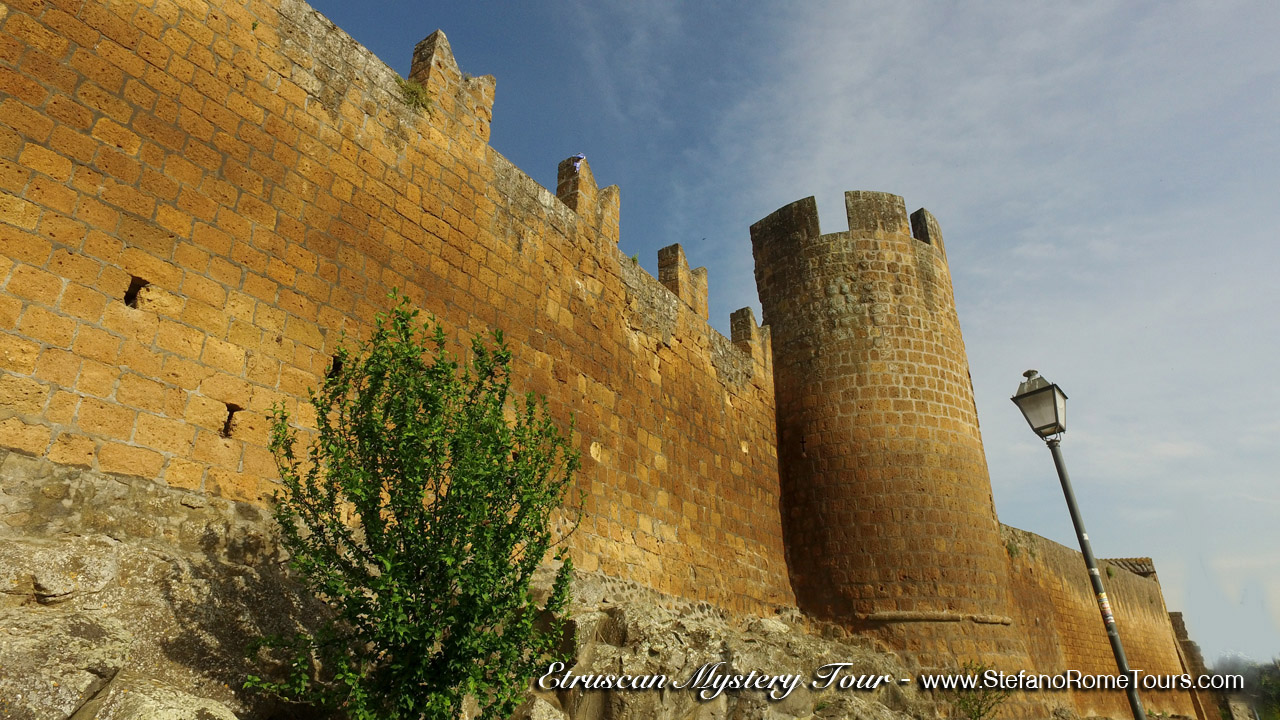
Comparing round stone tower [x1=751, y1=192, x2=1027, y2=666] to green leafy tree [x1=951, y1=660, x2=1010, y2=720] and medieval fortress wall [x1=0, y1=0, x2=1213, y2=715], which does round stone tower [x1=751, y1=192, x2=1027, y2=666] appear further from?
green leafy tree [x1=951, y1=660, x2=1010, y2=720]

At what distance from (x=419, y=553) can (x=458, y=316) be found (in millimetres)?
3347

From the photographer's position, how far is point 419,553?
4445 millimetres

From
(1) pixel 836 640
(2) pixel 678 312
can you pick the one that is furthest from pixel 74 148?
(1) pixel 836 640

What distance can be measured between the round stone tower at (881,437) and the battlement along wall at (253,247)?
9.39 ft

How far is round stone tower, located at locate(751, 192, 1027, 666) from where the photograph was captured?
36.8 feet

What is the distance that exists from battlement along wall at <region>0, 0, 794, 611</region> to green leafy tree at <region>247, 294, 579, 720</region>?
1.06 meters

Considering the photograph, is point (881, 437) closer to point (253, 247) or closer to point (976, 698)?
point (976, 698)

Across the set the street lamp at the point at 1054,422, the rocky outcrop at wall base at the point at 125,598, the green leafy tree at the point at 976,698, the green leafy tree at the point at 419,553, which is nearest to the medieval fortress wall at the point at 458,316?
the rocky outcrop at wall base at the point at 125,598

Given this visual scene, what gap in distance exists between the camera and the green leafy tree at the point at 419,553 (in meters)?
4.21

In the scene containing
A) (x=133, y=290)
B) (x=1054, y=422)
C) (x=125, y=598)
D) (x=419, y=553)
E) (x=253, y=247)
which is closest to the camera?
(x=125, y=598)

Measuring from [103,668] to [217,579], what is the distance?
1014 millimetres

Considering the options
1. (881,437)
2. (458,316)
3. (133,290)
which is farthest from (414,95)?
(881,437)

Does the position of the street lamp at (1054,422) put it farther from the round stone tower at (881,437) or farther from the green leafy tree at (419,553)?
the round stone tower at (881,437)

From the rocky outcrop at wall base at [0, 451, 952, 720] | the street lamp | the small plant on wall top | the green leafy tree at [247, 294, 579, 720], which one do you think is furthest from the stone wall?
the small plant on wall top
